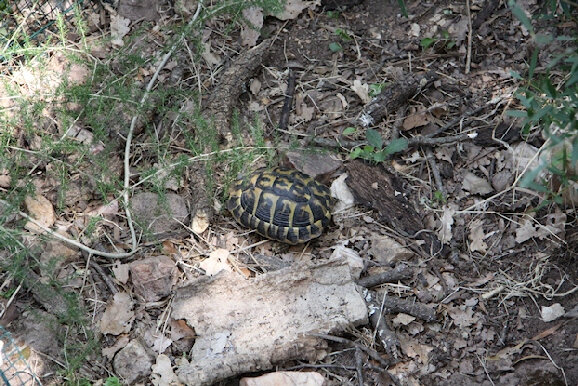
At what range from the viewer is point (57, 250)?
378 centimetres

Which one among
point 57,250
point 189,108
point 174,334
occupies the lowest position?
point 174,334

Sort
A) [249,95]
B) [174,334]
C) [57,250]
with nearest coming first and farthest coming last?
[174,334] < [57,250] < [249,95]

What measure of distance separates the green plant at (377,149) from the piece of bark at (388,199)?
0.20 ft

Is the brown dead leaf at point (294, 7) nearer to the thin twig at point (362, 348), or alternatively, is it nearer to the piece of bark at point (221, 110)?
the piece of bark at point (221, 110)

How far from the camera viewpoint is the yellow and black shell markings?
396 centimetres

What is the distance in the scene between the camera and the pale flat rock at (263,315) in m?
3.26

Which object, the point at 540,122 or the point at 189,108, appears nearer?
the point at 540,122

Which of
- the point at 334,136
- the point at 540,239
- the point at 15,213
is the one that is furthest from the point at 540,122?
the point at 15,213

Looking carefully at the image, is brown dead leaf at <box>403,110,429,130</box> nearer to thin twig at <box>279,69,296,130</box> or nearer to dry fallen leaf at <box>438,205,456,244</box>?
dry fallen leaf at <box>438,205,456,244</box>

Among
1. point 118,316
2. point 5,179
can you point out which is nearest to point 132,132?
point 5,179

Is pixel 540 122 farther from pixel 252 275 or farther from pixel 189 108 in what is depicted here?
pixel 189 108

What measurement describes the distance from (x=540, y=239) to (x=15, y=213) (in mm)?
3312

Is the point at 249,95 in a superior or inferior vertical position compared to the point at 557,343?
superior

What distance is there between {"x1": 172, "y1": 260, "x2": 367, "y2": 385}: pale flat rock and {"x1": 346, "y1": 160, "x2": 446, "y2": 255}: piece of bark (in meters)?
0.59
